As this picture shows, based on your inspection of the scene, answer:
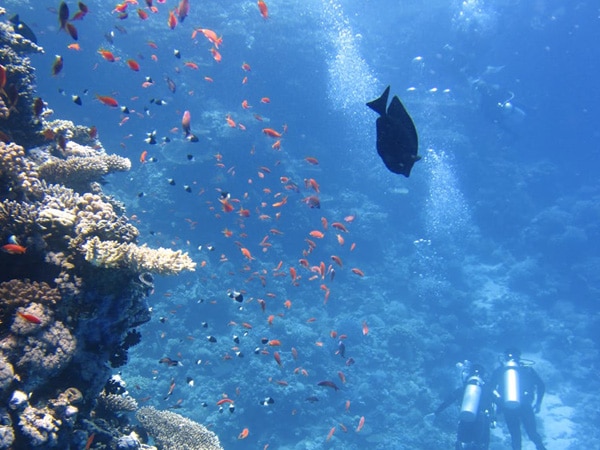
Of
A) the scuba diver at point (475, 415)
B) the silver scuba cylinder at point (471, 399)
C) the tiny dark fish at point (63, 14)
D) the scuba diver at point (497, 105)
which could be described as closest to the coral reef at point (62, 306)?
the tiny dark fish at point (63, 14)

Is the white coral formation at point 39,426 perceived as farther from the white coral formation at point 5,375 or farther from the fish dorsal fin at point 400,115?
the fish dorsal fin at point 400,115

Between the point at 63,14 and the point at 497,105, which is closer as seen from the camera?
the point at 63,14

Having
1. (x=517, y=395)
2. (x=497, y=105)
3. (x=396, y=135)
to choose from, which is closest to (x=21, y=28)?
(x=396, y=135)

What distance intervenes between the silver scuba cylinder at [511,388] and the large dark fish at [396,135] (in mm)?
13636

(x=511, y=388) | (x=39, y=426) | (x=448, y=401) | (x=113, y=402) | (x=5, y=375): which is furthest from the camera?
(x=448, y=401)

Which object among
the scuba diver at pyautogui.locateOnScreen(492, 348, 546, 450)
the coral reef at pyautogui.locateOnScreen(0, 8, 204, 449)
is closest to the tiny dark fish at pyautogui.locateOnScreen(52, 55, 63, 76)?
the coral reef at pyautogui.locateOnScreen(0, 8, 204, 449)

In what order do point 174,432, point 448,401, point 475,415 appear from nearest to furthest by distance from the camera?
point 174,432 < point 475,415 < point 448,401

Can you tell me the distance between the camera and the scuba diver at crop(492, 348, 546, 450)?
42.2 feet

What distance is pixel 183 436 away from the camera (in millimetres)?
6230

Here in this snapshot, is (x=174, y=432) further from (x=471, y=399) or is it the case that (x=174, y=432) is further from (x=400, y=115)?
(x=471, y=399)

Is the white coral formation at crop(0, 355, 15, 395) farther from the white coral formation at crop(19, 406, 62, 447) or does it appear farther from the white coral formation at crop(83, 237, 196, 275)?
the white coral formation at crop(83, 237, 196, 275)

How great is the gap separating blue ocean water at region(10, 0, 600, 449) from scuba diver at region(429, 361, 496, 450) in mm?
4193

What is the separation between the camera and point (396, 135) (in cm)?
251

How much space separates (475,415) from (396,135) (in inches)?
493
